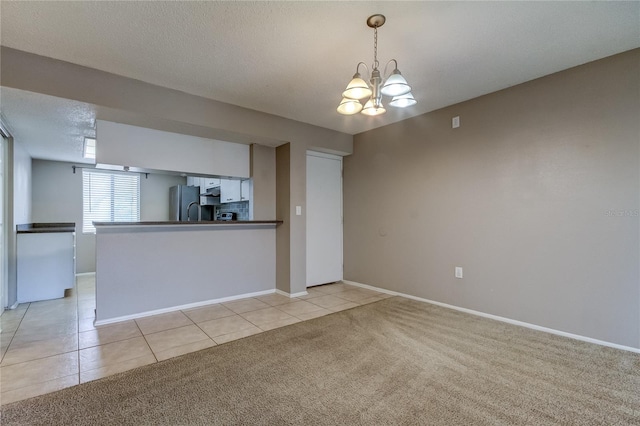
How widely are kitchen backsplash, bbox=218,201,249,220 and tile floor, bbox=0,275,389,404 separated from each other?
1.32m

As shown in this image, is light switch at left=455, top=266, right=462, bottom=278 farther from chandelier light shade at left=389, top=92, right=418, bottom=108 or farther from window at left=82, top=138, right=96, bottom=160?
window at left=82, top=138, right=96, bottom=160

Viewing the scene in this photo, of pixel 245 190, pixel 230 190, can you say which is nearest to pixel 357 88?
pixel 245 190

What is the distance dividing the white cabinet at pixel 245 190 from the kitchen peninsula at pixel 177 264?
0.49m

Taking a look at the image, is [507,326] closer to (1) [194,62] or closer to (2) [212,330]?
(2) [212,330]

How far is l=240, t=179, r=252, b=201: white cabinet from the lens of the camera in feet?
14.0

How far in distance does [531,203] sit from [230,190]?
397 centimetres

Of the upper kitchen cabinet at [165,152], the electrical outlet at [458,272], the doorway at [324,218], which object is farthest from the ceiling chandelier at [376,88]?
the doorway at [324,218]

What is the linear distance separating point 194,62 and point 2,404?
266 centimetres

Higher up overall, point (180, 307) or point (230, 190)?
point (230, 190)

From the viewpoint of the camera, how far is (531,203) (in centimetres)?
292

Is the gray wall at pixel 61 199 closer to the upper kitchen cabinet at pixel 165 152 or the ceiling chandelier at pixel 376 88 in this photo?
the upper kitchen cabinet at pixel 165 152

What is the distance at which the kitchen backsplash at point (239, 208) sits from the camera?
4.55m

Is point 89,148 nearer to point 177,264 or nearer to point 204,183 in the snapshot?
point 204,183

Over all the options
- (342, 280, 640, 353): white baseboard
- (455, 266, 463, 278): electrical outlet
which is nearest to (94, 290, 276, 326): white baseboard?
(342, 280, 640, 353): white baseboard
